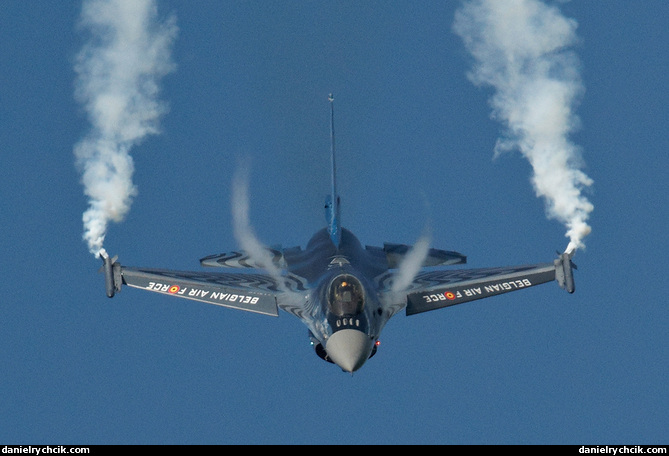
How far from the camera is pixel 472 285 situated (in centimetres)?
7331

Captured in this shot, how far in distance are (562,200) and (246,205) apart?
1774 centimetres

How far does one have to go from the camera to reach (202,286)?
73000mm

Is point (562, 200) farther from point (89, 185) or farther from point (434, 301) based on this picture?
point (89, 185)

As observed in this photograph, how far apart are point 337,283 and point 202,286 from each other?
9.19m

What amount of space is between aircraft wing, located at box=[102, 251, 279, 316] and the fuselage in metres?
1.48

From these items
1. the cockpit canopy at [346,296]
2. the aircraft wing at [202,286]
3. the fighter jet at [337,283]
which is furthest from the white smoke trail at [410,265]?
the aircraft wing at [202,286]

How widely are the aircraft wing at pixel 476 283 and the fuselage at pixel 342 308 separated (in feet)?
7.38

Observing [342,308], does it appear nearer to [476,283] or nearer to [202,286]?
[202,286]

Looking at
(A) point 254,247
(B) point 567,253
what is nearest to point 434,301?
(B) point 567,253

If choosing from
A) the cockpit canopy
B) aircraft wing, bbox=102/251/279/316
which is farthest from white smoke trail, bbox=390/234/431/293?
aircraft wing, bbox=102/251/279/316

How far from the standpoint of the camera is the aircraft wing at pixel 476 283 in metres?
71.8

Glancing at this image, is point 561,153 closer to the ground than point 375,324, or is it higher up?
higher up

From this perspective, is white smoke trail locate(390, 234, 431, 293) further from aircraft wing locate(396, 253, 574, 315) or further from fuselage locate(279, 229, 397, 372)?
fuselage locate(279, 229, 397, 372)

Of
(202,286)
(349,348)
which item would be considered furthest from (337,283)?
(202,286)
